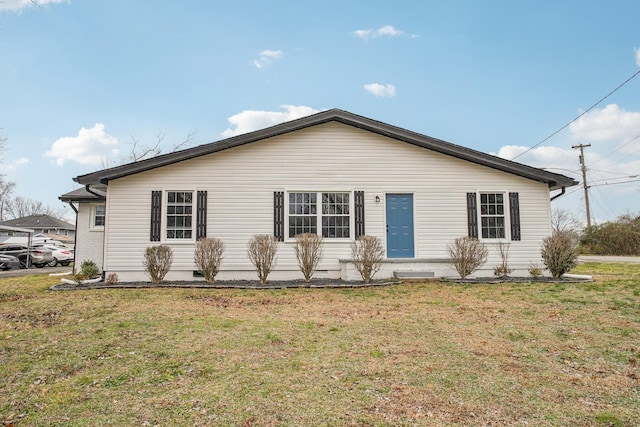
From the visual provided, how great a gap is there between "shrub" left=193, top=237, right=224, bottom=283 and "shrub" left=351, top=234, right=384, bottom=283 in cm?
362

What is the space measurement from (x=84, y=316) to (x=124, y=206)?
5.15 meters

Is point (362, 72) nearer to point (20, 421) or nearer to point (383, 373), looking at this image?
point (383, 373)

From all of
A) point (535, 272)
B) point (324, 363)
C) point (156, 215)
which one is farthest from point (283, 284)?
point (535, 272)

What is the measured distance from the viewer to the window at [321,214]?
439 inches

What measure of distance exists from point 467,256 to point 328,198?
13.6 feet

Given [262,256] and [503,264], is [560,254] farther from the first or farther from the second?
[262,256]

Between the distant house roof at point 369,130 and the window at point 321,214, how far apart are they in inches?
78.6

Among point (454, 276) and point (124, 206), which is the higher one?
point (124, 206)

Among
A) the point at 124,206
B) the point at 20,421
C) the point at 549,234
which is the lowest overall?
the point at 20,421

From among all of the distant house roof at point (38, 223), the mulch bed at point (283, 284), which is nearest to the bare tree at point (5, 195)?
the distant house roof at point (38, 223)

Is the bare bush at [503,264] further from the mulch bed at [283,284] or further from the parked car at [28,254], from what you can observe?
the parked car at [28,254]

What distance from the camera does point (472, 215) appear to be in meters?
11.4

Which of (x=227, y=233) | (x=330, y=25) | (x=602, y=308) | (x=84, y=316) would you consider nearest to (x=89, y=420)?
(x=84, y=316)

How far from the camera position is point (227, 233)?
10.9 m
